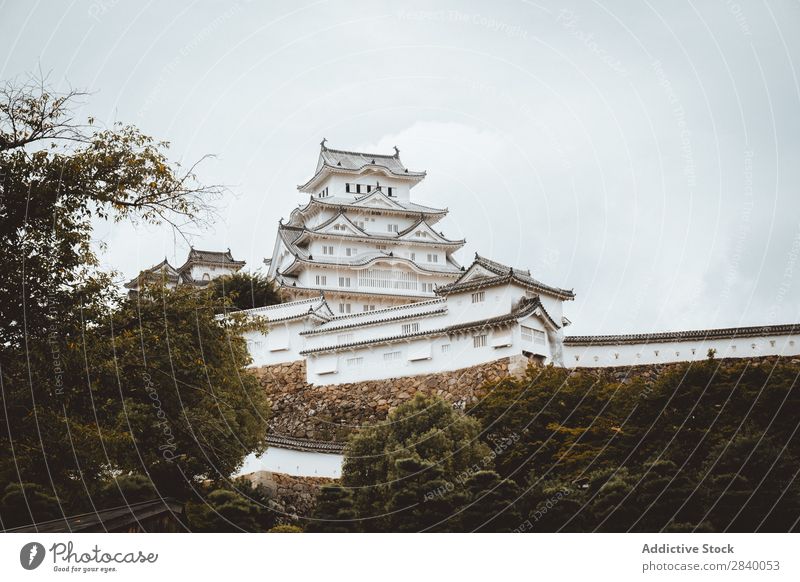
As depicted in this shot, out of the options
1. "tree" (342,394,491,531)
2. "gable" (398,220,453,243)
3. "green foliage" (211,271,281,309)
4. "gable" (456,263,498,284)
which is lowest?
"tree" (342,394,491,531)

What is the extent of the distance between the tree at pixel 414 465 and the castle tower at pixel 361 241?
55.0 ft

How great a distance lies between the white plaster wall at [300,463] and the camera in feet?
77.5

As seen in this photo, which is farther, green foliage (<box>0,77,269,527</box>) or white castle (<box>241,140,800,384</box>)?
white castle (<box>241,140,800,384</box>)

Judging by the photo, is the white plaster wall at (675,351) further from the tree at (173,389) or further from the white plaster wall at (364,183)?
the white plaster wall at (364,183)

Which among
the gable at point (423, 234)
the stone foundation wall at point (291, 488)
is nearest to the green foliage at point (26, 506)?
the stone foundation wall at point (291, 488)

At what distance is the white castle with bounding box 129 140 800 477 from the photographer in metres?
25.5

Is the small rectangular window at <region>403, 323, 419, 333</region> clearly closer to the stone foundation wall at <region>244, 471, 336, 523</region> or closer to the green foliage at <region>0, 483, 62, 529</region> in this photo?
the stone foundation wall at <region>244, 471, 336, 523</region>

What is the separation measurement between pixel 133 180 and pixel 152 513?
4695 millimetres

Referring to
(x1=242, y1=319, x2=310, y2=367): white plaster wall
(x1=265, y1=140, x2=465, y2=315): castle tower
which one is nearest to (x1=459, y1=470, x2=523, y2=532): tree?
(x1=242, y1=319, x2=310, y2=367): white plaster wall

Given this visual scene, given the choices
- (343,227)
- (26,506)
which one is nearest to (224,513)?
(26,506)

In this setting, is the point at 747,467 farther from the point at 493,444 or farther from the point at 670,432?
the point at 493,444

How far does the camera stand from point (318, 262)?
38594mm

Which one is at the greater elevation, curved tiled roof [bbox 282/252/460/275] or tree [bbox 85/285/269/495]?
curved tiled roof [bbox 282/252/460/275]

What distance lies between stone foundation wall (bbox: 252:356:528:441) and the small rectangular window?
55.6 inches
